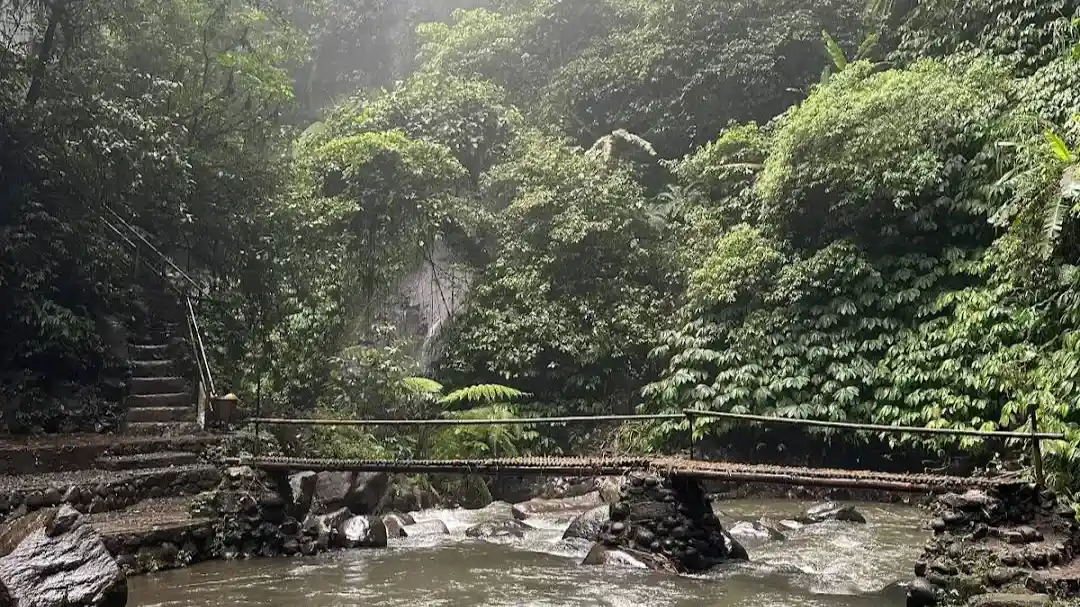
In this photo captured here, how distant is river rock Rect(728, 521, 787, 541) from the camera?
954 cm

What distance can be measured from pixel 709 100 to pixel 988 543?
14152 millimetres

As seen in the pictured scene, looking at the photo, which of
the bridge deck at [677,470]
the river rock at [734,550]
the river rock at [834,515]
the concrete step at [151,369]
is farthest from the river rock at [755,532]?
the concrete step at [151,369]

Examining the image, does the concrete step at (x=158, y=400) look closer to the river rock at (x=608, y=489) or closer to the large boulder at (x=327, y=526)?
the large boulder at (x=327, y=526)

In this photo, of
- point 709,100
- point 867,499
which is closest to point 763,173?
point 709,100

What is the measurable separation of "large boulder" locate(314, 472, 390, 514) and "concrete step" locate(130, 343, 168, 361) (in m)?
3.90

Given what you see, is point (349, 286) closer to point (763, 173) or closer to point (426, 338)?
point (426, 338)

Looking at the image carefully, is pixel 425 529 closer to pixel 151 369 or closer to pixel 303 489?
pixel 303 489

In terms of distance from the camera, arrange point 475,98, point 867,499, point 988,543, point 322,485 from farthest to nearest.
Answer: point 475,98 → point 867,499 → point 322,485 → point 988,543

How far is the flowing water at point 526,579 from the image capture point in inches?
259

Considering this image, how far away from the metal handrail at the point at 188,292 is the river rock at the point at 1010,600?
28.5 feet

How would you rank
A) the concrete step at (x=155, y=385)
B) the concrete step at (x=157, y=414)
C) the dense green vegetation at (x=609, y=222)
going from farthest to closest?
the concrete step at (x=155, y=385)
the concrete step at (x=157, y=414)
the dense green vegetation at (x=609, y=222)

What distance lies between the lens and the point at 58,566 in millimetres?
5066

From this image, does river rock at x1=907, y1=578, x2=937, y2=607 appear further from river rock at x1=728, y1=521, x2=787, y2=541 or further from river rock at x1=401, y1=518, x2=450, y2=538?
river rock at x1=401, y1=518, x2=450, y2=538

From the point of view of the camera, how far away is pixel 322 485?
999 cm
